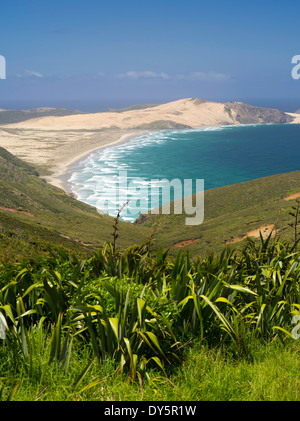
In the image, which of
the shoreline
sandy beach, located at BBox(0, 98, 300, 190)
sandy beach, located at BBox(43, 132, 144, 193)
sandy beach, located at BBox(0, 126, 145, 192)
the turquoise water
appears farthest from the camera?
sandy beach, located at BBox(0, 98, 300, 190)

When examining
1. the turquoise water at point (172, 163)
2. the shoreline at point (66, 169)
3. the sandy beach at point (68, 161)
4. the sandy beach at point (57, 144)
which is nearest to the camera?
the turquoise water at point (172, 163)

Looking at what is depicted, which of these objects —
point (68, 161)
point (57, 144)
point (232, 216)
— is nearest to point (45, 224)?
point (232, 216)

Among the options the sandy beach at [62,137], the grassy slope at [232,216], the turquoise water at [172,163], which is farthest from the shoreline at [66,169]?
the grassy slope at [232,216]

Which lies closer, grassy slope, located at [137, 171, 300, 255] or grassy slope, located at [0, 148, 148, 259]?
grassy slope, located at [0, 148, 148, 259]

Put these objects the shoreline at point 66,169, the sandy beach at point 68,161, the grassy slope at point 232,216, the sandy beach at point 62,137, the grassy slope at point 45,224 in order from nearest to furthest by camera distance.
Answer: the grassy slope at point 45,224 → the grassy slope at point 232,216 → the shoreline at point 66,169 → the sandy beach at point 68,161 → the sandy beach at point 62,137

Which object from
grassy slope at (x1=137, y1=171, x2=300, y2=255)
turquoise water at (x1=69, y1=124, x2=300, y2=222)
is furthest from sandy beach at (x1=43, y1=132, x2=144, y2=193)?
grassy slope at (x1=137, y1=171, x2=300, y2=255)

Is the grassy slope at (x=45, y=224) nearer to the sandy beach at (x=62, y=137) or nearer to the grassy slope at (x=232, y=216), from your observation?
the grassy slope at (x=232, y=216)

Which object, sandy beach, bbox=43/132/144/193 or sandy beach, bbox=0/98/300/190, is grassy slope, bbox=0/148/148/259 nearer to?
sandy beach, bbox=43/132/144/193
